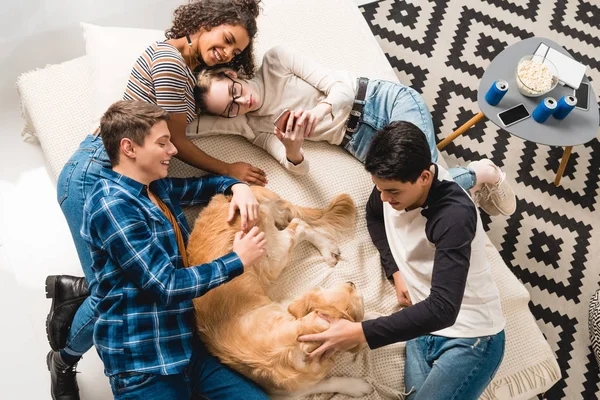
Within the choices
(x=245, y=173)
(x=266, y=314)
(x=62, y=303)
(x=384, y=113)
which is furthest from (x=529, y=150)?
(x=62, y=303)

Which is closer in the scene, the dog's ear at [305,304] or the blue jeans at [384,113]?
the dog's ear at [305,304]

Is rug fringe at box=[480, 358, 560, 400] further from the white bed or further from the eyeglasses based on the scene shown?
the eyeglasses

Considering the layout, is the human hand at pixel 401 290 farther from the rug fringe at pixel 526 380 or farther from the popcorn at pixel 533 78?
the popcorn at pixel 533 78

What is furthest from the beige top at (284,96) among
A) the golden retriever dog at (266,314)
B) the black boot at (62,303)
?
the black boot at (62,303)

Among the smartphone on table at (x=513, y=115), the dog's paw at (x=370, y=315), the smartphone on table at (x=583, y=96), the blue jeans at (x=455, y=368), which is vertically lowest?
the blue jeans at (x=455, y=368)

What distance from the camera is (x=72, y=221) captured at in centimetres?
219

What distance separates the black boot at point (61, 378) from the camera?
2344 mm

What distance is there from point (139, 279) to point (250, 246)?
42 cm

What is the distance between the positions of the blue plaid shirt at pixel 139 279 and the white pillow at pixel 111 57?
50 centimetres

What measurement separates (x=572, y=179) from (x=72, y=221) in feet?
9.28

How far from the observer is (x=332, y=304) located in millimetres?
1999

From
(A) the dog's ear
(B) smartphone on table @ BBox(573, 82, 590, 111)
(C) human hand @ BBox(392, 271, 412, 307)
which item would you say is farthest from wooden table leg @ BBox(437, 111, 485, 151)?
(A) the dog's ear

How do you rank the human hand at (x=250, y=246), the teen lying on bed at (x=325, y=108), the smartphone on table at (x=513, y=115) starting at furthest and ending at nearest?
the smartphone on table at (x=513, y=115)
the teen lying on bed at (x=325, y=108)
the human hand at (x=250, y=246)

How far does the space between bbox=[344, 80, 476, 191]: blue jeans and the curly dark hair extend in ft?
2.02
